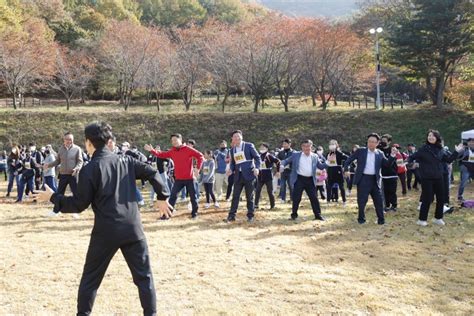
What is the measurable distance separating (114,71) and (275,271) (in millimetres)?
32286

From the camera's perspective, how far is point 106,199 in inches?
140

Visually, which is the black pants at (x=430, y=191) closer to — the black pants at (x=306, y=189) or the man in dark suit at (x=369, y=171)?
the man in dark suit at (x=369, y=171)

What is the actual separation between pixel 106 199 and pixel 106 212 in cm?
11

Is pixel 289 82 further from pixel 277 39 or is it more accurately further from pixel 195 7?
pixel 195 7

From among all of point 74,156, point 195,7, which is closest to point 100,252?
point 74,156

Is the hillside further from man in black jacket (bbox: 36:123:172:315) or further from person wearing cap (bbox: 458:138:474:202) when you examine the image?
man in black jacket (bbox: 36:123:172:315)

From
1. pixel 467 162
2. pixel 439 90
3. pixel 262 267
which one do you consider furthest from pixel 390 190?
pixel 439 90

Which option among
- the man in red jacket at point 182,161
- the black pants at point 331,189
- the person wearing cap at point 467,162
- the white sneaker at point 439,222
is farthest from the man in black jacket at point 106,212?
the person wearing cap at point 467,162

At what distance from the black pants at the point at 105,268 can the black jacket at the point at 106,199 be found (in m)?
0.08

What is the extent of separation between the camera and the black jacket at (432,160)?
8273mm

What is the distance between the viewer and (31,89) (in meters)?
37.2

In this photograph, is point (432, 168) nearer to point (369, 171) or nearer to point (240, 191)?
point (369, 171)

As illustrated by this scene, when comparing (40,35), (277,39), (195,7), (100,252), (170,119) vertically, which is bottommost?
(100,252)

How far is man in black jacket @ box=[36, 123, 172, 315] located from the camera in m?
3.55
